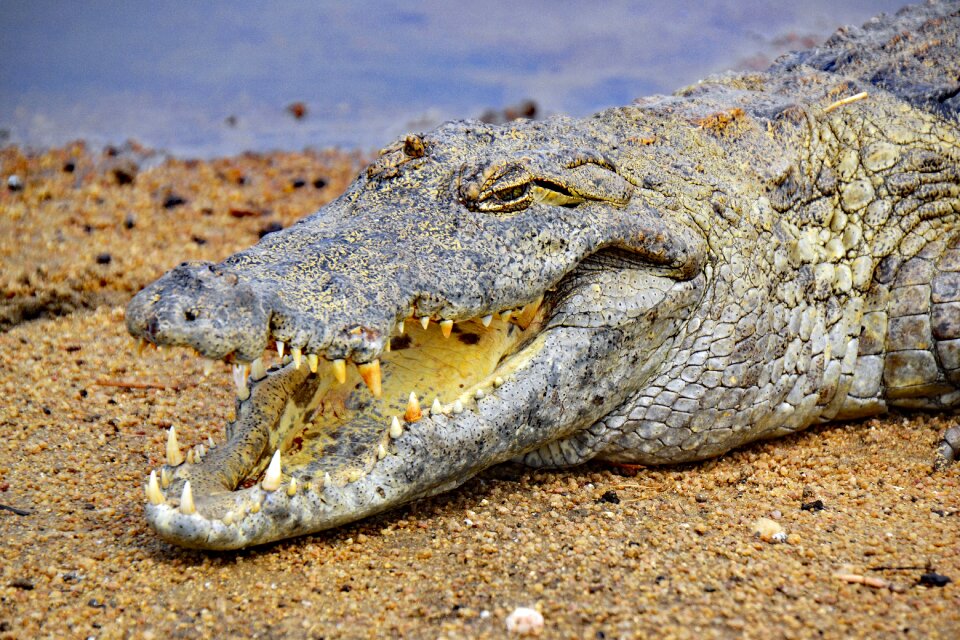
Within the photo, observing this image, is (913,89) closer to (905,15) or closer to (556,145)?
(905,15)

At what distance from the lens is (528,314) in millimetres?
3240

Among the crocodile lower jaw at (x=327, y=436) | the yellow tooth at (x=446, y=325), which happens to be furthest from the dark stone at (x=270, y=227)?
the yellow tooth at (x=446, y=325)

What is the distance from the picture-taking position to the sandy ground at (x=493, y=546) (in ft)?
8.16

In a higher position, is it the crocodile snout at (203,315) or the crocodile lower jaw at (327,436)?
the crocodile snout at (203,315)

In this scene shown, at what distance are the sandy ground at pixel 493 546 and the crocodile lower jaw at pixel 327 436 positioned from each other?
0.20 metres

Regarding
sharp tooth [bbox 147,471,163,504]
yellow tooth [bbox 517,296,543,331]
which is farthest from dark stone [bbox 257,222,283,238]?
sharp tooth [bbox 147,471,163,504]

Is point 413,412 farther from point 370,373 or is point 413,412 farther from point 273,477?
point 273,477

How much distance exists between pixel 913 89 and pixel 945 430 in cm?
171

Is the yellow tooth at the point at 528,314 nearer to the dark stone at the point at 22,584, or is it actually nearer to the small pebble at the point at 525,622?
Answer: the small pebble at the point at 525,622

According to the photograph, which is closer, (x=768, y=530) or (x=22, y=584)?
(x=22, y=584)

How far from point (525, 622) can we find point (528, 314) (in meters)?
1.17

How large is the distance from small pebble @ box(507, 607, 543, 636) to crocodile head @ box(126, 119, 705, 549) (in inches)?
23.5

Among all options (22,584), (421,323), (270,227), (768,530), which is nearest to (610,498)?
(768,530)

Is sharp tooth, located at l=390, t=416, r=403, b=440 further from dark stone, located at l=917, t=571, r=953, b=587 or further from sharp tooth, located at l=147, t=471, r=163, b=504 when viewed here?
dark stone, located at l=917, t=571, r=953, b=587
